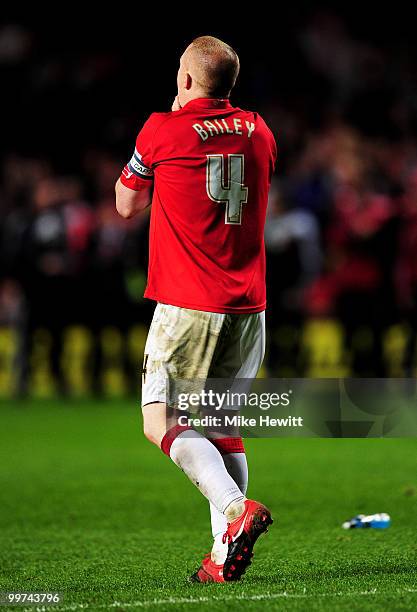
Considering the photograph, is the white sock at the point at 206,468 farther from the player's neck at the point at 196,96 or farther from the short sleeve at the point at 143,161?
the player's neck at the point at 196,96

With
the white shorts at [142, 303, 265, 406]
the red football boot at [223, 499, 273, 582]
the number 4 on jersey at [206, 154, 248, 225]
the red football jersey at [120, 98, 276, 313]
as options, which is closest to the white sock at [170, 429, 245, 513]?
the red football boot at [223, 499, 273, 582]

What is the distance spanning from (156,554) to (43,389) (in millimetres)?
9262

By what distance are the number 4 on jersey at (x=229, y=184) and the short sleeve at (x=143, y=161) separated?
0.25 m

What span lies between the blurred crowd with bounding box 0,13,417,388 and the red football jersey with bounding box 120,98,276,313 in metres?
7.99

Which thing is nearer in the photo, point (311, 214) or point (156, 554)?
point (156, 554)

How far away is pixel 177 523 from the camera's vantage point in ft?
23.5

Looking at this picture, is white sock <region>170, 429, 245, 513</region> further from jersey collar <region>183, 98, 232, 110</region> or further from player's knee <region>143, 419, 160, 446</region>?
jersey collar <region>183, 98, 232, 110</region>

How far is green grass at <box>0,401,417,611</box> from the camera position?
16.4ft

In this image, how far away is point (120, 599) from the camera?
487 centimetres

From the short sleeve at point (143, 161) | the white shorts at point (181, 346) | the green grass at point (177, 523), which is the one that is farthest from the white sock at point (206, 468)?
the short sleeve at point (143, 161)

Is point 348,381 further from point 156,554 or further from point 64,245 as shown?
point 64,245

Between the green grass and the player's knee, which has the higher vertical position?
the player's knee

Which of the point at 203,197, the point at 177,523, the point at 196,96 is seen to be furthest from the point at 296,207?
the point at 203,197

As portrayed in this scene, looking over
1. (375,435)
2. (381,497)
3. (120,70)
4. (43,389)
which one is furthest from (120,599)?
(120,70)
